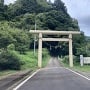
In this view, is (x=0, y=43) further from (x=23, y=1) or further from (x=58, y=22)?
(x=23, y=1)

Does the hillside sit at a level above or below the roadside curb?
above

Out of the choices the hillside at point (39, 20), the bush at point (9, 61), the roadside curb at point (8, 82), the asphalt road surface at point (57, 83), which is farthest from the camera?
the hillside at point (39, 20)

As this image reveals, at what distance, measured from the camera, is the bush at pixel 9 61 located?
52791mm

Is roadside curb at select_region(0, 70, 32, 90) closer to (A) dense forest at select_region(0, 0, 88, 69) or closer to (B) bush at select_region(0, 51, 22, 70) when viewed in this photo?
(B) bush at select_region(0, 51, 22, 70)

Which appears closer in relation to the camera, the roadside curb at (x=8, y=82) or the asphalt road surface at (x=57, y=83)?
the asphalt road surface at (x=57, y=83)

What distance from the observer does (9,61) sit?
2141 inches

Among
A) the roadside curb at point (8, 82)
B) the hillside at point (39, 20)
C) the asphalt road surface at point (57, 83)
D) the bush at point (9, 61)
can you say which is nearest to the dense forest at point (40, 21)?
the hillside at point (39, 20)

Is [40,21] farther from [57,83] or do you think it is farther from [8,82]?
[57,83]

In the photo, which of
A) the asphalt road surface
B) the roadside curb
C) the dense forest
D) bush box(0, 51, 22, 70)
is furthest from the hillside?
the roadside curb

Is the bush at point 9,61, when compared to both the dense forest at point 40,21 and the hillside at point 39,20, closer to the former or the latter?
the dense forest at point 40,21

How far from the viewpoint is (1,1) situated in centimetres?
12462

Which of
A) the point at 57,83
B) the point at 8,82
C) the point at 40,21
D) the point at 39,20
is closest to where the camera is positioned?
the point at 57,83

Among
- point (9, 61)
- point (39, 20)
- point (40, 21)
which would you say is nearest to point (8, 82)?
point (9, 61)

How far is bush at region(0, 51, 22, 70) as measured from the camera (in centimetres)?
5279
